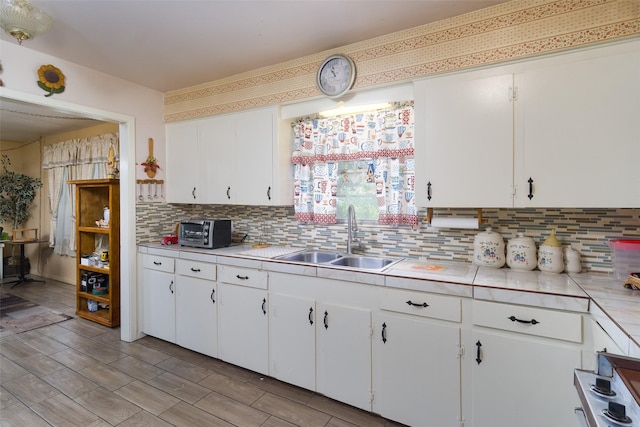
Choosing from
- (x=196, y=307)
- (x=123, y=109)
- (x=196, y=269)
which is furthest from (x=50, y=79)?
(x=196, y=307)

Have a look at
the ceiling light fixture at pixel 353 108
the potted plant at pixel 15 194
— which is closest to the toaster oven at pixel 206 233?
the ceiling light fixture at pixel 353 108

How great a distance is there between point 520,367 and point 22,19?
3.26 m

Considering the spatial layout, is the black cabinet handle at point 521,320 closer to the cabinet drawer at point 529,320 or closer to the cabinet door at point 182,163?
the cabinet drawer at point 529,320

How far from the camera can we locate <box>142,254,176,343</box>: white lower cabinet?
290cm

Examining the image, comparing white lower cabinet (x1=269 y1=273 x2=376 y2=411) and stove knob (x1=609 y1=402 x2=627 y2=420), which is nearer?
stove knob (x1=609 y1=402 x2=627 y2=420)

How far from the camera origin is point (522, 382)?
156 cm

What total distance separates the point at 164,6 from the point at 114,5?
11.5 inches

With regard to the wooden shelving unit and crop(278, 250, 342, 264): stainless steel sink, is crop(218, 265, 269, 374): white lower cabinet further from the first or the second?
the wooden shelving unit

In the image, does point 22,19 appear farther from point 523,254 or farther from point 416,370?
point 523,254

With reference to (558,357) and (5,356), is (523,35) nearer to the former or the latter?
(558,357)

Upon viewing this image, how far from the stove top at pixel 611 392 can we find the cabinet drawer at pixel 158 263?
9.52ft

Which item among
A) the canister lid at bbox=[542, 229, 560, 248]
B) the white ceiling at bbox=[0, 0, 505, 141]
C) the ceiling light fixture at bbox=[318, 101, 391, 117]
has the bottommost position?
the canister lid at bbox=[542, 229, 560, 248]

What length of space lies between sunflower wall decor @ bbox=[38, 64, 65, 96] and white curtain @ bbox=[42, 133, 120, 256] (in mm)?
1988

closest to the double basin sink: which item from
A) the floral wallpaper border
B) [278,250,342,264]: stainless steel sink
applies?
[278,250,342,264]: stainless steel sink
